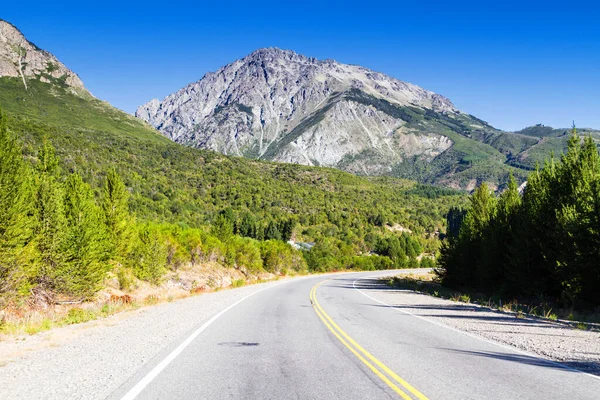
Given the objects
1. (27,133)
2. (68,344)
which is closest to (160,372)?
(68,344)

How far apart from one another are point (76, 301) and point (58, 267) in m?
2.15

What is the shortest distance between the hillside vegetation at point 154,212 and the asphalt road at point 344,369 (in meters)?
10.8

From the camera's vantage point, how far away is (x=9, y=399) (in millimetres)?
5125

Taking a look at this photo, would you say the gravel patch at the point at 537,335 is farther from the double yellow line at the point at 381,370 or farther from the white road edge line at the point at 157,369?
the white road edge line at the point at 157,369

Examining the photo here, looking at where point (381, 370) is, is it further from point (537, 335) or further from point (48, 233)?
point (48, 233)

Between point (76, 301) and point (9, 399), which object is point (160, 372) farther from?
point (76, 301)

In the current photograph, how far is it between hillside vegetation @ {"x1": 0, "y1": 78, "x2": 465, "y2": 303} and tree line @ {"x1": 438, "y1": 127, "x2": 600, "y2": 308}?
24.8 meters

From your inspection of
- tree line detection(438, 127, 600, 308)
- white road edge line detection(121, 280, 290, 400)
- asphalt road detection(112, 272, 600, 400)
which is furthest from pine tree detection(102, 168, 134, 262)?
tree line detection(438, 127, 600, 308)

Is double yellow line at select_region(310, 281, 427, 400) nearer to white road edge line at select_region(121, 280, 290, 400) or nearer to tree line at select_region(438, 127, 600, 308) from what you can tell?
white road edge line at select_region(121, 280, 290, 400)

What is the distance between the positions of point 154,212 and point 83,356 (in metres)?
72.9

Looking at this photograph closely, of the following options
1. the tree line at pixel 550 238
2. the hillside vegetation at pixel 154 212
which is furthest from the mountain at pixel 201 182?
the tree line at pixel 550 238

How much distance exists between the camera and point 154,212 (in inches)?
3007

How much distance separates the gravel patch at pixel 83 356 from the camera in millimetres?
5598

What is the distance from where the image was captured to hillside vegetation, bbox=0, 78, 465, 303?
60.4 ft
